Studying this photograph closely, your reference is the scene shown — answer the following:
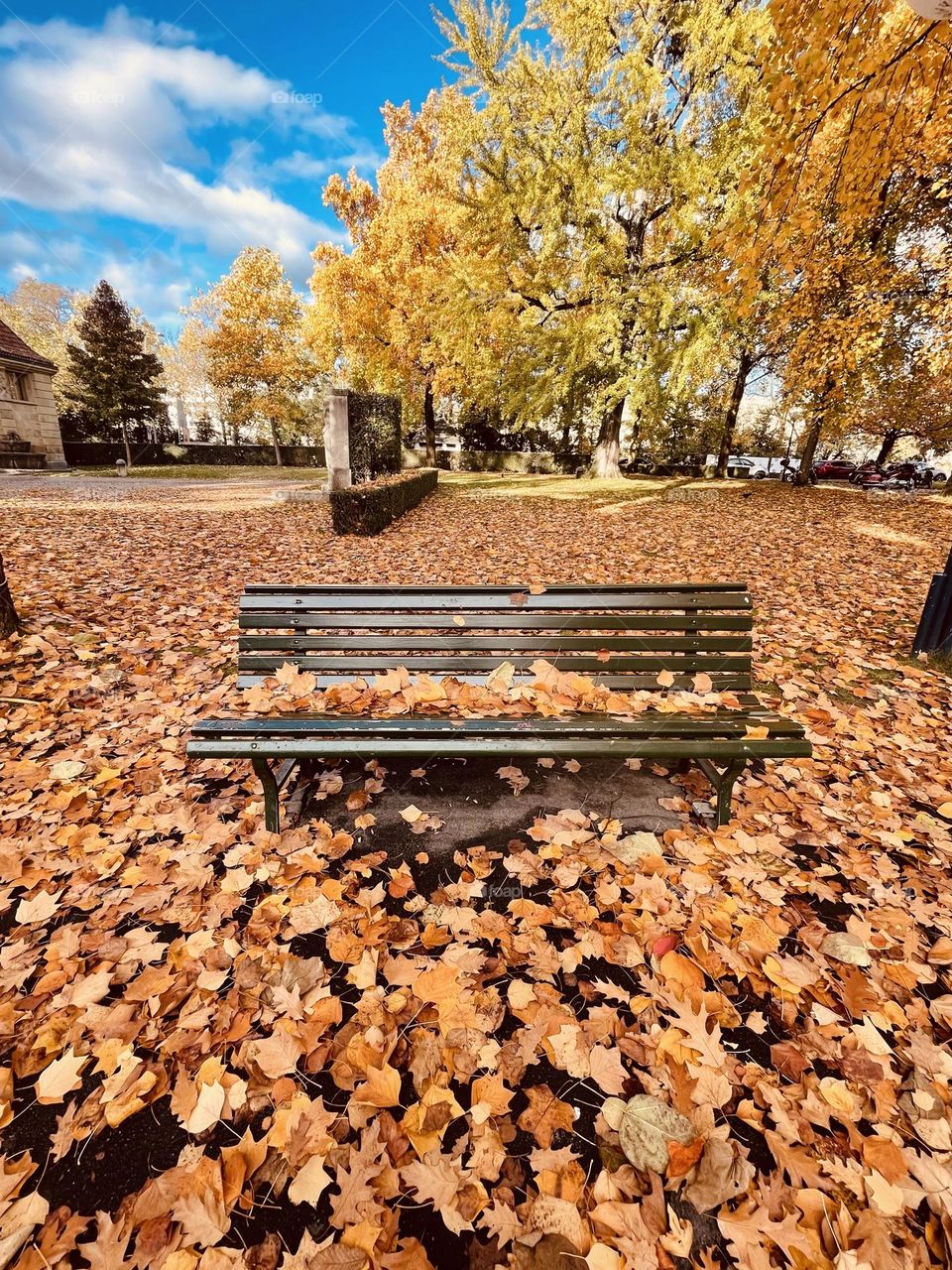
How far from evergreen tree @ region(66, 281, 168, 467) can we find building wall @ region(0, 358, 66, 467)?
150 inches

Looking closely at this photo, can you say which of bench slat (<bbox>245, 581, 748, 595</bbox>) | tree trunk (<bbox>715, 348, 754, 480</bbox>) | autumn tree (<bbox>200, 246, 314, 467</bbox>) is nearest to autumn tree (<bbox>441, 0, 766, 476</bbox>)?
tree trunk (<bbox>715, 348, 754, 480</bbox>)

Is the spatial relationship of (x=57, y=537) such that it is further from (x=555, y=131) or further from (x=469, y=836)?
(x=555, y=131)

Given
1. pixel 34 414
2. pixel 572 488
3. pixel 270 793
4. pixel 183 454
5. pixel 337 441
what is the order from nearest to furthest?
pixel 270 793 → pixel 337 441 → pixel 572 488 → pixel 34 414 → pixel 183 454

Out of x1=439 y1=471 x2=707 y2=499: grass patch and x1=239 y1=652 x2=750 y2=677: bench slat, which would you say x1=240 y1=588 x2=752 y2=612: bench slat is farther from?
x1=439 y1=471 x2=707 y2=499: grass patch

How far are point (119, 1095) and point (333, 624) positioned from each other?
191 cm

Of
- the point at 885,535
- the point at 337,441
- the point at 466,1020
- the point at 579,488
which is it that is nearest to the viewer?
the point at 466,1020

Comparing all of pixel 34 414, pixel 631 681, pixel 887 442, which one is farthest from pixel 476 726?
pixel 887 442

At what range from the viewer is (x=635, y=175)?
12891 mm

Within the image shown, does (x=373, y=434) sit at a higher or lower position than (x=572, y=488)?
higher

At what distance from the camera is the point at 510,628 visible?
115 inches

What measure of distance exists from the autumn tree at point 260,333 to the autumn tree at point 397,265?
7.43 meters

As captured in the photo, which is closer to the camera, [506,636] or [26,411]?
[506,636]

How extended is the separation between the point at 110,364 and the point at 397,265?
17.9 meters

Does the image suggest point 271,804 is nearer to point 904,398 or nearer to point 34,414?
point 904,398
